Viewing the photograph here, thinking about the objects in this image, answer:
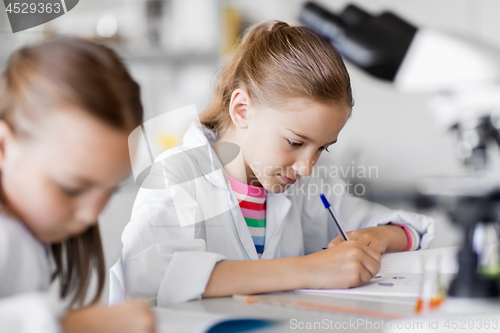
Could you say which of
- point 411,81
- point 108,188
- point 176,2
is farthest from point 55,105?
point 176,2

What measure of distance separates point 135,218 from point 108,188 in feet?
0.78

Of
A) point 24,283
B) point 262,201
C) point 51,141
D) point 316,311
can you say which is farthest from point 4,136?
point 262,201

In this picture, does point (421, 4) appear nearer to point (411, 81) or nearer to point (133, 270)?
point (411, 81)

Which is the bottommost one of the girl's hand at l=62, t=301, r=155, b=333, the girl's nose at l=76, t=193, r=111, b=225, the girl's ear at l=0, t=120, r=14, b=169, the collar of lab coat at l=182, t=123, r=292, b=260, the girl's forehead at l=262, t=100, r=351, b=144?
the collar of lab coat at l=182, t=123, r=292, b=260

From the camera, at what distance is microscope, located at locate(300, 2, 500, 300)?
530mm

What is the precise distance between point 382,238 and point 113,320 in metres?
0.64

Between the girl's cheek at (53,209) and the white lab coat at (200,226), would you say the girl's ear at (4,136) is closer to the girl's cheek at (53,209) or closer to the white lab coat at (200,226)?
the girl's cheek at (53,209)

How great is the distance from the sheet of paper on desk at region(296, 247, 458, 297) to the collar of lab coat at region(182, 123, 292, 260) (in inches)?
8.8

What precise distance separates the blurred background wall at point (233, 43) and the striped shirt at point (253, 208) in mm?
621

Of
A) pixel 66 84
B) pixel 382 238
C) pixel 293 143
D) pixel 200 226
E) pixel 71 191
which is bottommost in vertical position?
pixel 382 238

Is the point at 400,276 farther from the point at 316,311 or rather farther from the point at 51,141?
the point at 51,141

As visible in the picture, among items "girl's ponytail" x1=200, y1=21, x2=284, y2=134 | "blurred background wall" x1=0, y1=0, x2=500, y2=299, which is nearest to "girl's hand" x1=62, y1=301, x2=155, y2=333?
"girl's ponytail" x1=200, y1=21, x2=284, y2=134

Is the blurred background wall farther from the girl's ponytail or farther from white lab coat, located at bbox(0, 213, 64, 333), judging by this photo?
white lab coat, located at bbox(0, 213, 64, 333)

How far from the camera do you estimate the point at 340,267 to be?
2.28 ft
